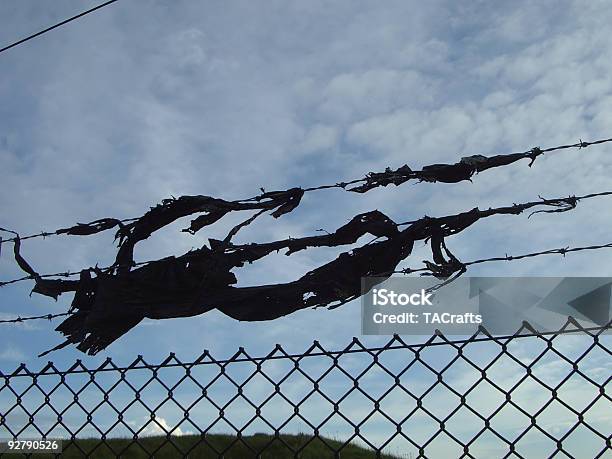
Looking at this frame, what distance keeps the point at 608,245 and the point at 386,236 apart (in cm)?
112

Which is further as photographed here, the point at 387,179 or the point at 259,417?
the point at 387,179

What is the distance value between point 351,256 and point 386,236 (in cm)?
22

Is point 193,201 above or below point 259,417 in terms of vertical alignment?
above

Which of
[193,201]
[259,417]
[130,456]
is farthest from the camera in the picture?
[130,456]

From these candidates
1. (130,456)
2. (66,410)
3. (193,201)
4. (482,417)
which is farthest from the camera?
(130,456)

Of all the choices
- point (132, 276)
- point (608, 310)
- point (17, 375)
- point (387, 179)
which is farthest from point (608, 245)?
point (17, 375)

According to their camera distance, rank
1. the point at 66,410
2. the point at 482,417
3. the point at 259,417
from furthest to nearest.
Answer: the point at 66,410 → the point at 259,417 → the point at 482,417

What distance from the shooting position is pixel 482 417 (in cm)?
266

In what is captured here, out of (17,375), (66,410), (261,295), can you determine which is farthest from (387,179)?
(17,375)

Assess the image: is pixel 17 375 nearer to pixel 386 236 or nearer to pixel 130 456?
pixel 386 236

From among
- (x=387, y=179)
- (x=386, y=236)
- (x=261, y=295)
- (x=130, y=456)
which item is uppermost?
(x=387, y=179)

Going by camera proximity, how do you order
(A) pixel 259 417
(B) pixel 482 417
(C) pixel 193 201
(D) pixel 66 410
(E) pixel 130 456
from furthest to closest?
(E) pixel 130 456, (C) pixel 193 201, (D) pixel 66 410, (A) pixel 259 417, (B) pixel 482 417

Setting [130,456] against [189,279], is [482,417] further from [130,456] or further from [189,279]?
[130,456]

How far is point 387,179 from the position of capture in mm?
3609
